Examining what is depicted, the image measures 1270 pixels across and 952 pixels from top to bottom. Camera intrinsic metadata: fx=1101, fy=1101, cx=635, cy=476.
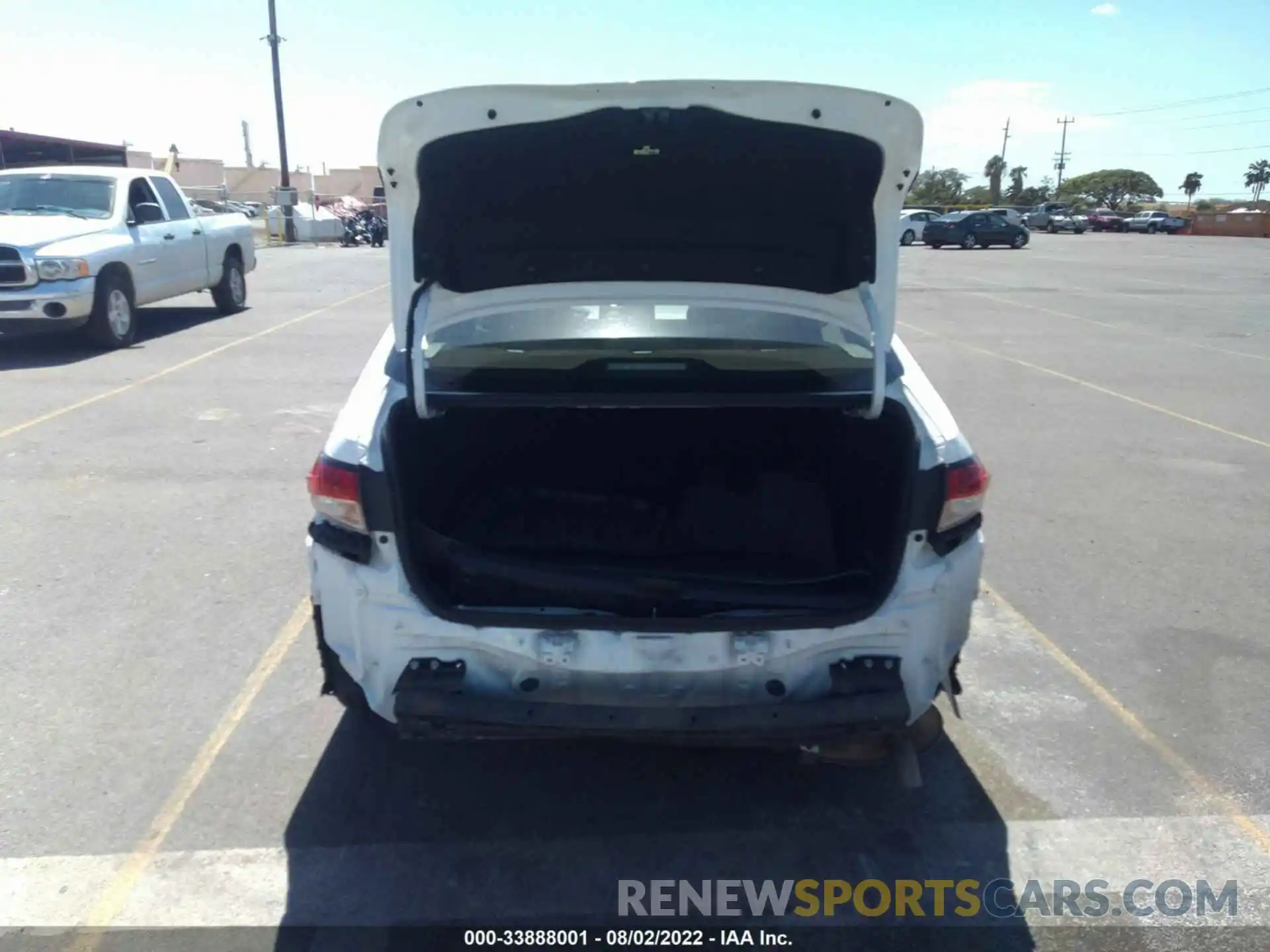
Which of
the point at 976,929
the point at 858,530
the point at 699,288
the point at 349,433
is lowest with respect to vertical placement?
the point at 976,929

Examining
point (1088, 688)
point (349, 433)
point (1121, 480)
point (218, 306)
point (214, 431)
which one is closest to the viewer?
point (349, 433)

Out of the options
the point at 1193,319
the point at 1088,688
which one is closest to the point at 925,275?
the point at 1193,319

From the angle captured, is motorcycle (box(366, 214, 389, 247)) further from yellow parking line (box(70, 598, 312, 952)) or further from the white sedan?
yellow parking line (box(70, 598, 312, 952))

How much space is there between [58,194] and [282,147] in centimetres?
2808

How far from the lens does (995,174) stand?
10581 centimetres

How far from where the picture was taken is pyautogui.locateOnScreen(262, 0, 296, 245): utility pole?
36938 mm

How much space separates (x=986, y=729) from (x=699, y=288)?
1907mm

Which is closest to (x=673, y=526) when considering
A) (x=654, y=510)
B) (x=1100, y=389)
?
(x=654, y=510)

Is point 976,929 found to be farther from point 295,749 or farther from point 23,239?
point 23,239

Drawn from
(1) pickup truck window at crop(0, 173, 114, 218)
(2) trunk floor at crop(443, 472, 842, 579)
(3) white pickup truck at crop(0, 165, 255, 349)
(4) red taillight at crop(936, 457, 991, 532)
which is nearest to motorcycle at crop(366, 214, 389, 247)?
(3) white pickup truck at crop(0, 165, 255, 349)

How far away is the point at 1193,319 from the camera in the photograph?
1747 cm

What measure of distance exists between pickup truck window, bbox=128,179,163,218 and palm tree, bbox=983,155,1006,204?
99.4m

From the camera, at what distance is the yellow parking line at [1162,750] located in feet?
11.2

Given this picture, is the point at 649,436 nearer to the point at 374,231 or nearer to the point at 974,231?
the point at 374,231
